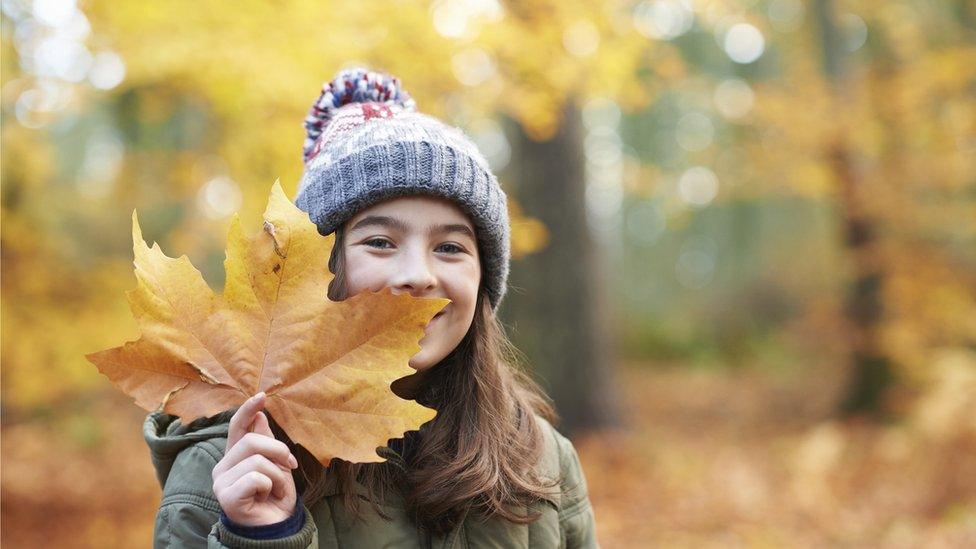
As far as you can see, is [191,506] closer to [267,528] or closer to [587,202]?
[267,528]

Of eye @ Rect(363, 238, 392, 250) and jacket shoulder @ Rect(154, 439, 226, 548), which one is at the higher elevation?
eye @ Rect(363, 238, 392, 250)

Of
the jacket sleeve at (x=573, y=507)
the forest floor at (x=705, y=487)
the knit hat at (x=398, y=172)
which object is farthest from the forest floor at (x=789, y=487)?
the knit hat at (x=398, y=172)

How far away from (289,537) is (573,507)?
33.2 inches

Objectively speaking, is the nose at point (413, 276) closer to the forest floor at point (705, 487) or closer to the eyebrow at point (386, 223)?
the eyebrow at point (386, 223)

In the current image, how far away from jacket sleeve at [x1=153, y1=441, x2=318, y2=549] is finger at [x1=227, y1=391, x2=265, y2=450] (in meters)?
0.17

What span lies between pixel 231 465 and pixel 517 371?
105 centimetres

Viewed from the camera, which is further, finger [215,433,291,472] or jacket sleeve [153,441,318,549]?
jacket sleeve [153,441,318,549]

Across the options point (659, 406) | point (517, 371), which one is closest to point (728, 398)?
point (659, 406)

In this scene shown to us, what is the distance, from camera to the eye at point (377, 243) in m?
1.64

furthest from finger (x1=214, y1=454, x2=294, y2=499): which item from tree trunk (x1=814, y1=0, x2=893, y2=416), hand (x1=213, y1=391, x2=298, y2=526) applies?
tree trunk (x1=814, y1=0, x2=893, y2=416)

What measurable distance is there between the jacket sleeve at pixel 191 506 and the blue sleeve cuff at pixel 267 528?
3 cm

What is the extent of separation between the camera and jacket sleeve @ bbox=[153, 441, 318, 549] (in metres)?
1.42

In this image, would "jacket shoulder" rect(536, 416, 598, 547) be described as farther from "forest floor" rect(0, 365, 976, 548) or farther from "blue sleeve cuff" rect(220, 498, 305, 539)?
"forest floor" rect(0, 365, 976, 548)

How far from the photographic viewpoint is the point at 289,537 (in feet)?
4.25
